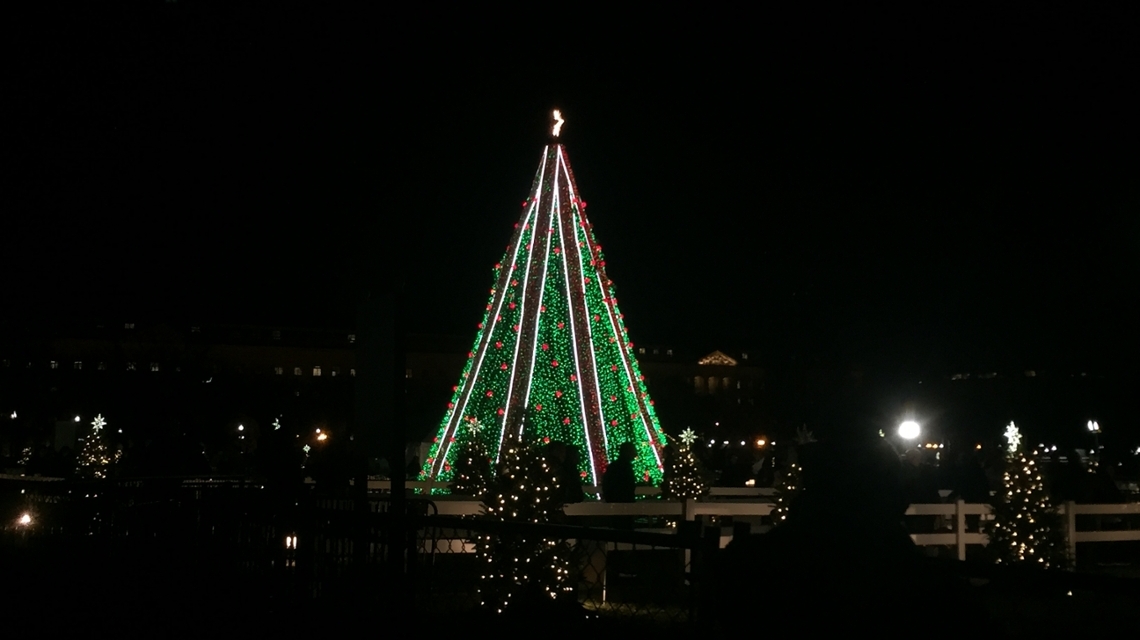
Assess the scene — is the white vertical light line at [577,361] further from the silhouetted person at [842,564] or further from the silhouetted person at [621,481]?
the silhouetted person at [842,564]

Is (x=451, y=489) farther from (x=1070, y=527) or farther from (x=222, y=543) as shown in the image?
(x=222, y=543)

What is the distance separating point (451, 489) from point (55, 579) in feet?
34.6

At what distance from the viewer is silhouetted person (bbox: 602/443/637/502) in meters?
14.0

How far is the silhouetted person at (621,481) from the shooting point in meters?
14.0

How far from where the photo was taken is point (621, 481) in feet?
46.2

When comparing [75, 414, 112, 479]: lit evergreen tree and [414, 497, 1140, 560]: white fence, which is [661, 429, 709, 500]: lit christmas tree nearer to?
[414, 497, 1140, 560]: white fence

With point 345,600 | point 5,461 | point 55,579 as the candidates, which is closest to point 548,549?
point 345,600

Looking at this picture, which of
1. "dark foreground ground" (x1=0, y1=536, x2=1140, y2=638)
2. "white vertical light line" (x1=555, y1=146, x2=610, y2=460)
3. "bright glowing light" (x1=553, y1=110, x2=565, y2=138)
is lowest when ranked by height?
"dark foreground ground" (x1=0, y1=536, x2=1140, y2=638)

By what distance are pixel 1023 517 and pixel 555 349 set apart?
1158cm

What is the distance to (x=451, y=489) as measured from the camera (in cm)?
→ 2122

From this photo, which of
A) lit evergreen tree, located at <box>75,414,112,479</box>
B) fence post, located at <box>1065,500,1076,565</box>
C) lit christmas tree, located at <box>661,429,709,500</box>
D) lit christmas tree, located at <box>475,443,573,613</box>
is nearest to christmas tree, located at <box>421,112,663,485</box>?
lit christmas tree, located at <box>661,429,709,500</box>

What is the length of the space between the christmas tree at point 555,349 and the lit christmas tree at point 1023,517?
1073 centimetres

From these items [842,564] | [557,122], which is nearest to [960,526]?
[842,564]

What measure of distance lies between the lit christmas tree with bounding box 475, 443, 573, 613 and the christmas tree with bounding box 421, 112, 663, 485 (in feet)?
36.5
